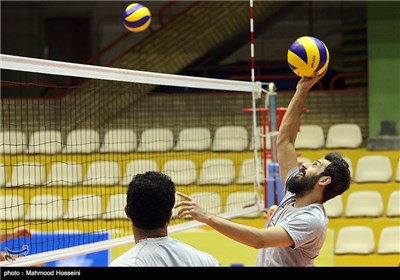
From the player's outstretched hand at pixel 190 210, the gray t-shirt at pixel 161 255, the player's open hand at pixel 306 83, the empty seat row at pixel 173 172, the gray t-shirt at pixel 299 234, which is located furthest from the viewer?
the empty seat row at pixel 173 172

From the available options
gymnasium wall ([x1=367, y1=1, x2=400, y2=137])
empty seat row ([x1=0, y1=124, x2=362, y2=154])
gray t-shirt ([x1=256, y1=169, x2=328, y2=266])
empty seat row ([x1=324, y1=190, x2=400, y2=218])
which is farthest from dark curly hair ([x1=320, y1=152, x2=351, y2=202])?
gymnasium wall ([x1=367, y1=1, x2=400, y2=137])

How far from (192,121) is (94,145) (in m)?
1.65

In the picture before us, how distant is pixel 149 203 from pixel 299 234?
1244 millimetres

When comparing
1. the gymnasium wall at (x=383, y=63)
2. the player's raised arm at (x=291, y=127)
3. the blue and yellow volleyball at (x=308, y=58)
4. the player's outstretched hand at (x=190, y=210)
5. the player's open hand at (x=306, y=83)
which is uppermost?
the gymnasium wall at (x=383, y=63)

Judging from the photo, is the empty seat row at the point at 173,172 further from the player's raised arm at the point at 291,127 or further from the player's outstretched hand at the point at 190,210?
the player's outstretched hand at the point at 190,210

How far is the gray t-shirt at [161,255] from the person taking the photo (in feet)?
10.2

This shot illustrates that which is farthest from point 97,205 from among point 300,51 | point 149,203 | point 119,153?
point 149,203

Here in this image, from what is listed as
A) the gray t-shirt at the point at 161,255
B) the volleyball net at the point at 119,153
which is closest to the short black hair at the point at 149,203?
the gray t-shirt at the point at 161,255

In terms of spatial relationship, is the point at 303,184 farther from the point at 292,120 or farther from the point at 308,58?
the point at 308,58

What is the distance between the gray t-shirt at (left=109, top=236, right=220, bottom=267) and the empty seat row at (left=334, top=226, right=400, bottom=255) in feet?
24.9

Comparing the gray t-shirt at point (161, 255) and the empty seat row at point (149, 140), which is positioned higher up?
the empty seat row at point (149, 140)

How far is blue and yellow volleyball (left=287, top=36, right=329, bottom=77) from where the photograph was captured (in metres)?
5.62

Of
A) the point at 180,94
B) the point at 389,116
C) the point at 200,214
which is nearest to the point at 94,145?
the point at 180,94

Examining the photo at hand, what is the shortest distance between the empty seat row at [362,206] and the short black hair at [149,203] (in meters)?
8.03
